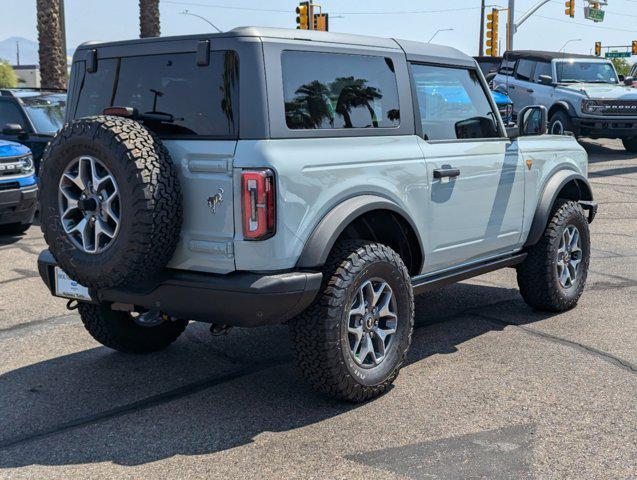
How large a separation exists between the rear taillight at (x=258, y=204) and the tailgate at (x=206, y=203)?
0.30 ft

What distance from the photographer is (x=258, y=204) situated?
12.5 ft

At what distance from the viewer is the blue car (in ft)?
29.8

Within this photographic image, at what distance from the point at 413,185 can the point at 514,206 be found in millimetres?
1284

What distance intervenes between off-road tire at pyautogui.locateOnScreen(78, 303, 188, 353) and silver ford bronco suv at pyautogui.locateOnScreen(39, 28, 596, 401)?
13 millimetres

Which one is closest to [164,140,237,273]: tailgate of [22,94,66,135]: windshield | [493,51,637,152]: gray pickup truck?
[22,94,66,135]: windshield

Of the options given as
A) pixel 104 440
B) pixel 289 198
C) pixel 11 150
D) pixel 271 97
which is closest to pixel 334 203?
pixel 289 198

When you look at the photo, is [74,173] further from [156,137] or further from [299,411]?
[299,411]

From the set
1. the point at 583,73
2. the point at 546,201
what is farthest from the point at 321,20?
the point at 546,201

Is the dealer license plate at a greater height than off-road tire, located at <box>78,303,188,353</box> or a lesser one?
greater

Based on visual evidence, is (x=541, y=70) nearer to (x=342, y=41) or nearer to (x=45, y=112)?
(x=45, y=112)

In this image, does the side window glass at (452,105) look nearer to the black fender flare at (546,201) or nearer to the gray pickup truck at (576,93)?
the black fender flare at (546,201)

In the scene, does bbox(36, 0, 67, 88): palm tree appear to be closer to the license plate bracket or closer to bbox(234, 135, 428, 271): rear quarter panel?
the license plate bracket

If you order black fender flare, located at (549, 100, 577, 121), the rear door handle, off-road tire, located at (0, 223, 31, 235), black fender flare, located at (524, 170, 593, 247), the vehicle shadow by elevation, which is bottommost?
the vehicle shadow

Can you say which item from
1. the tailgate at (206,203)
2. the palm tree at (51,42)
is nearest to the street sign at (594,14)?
the palm tree at (51,42)
